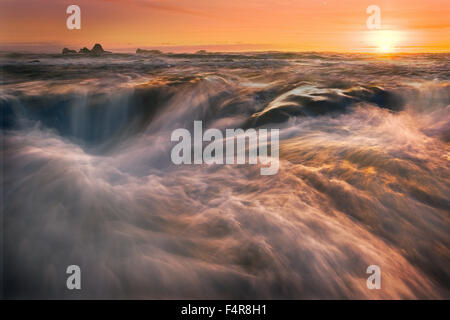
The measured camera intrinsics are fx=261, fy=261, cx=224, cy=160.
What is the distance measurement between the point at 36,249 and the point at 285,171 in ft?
13.1

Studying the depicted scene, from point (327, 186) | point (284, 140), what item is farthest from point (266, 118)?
point (327, 186)

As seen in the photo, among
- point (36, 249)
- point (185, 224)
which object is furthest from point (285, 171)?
point (36, 249)

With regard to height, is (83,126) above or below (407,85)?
below

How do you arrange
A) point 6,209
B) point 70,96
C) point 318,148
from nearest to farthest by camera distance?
point 6,209 → point 318,148 → point 70,96

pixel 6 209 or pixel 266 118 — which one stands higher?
pixel 266 118

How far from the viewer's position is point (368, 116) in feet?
27.1

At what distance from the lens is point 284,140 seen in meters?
6.57

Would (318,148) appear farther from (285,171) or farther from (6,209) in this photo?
(6,209)

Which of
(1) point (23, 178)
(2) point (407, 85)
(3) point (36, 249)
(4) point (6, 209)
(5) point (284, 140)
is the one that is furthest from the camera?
(2) point (407, 85)

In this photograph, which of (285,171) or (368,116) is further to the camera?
(368,116)

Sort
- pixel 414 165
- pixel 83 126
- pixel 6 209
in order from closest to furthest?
pixel 6 209, pixel 414 165, pixel 83 126

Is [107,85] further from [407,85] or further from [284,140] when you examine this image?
[407,85]

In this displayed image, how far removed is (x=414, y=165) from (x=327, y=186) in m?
1.94

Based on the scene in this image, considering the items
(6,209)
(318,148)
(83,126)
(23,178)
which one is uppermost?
(83,126)
